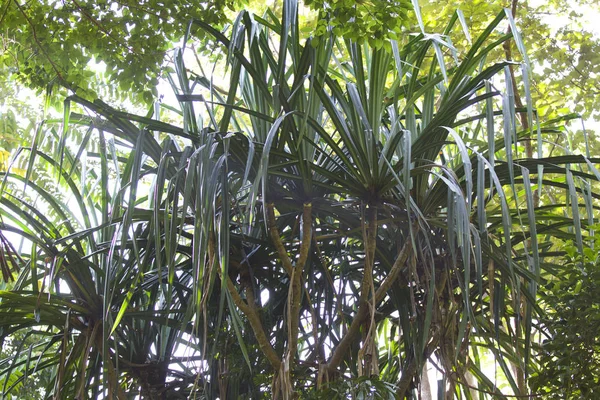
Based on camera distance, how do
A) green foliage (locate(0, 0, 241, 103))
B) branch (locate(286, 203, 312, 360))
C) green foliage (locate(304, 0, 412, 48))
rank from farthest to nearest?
green foliage (locate(0, 0, 241, 103)) → branch (locate(286, 203, 312, 360)) → green foliage (locate(304, 0, 412, 48))

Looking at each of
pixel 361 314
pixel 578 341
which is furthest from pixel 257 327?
pixel 578 341

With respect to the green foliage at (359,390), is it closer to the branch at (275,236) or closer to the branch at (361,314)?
the branch at (361,314)

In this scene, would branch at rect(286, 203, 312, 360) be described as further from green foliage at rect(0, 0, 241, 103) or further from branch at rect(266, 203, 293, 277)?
green foliage at rect(0, 0, 241, 103)

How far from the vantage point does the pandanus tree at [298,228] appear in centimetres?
183

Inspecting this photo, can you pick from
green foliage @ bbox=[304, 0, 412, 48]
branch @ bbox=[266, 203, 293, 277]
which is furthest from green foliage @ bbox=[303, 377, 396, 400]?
green foliage @ bbox=[304, 0, 412, 48]

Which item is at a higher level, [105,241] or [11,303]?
[105,241]

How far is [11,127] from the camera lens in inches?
171

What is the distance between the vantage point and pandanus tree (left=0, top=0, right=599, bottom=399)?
72.2 inches

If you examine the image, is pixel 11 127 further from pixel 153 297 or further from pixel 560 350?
pixel 560 350

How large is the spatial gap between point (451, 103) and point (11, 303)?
1.48m

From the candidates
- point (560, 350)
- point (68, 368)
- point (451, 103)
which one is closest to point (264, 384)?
point (68, 368)

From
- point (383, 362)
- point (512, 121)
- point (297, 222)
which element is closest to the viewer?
point (512, 121)

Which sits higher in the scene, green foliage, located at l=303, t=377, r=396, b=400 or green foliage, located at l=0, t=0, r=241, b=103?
green foliage, located at l=0, t=0, r=241, b=103

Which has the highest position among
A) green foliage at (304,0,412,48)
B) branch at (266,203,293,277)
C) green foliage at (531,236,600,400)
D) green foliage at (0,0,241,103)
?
green foliage at (0,0,241,103)
